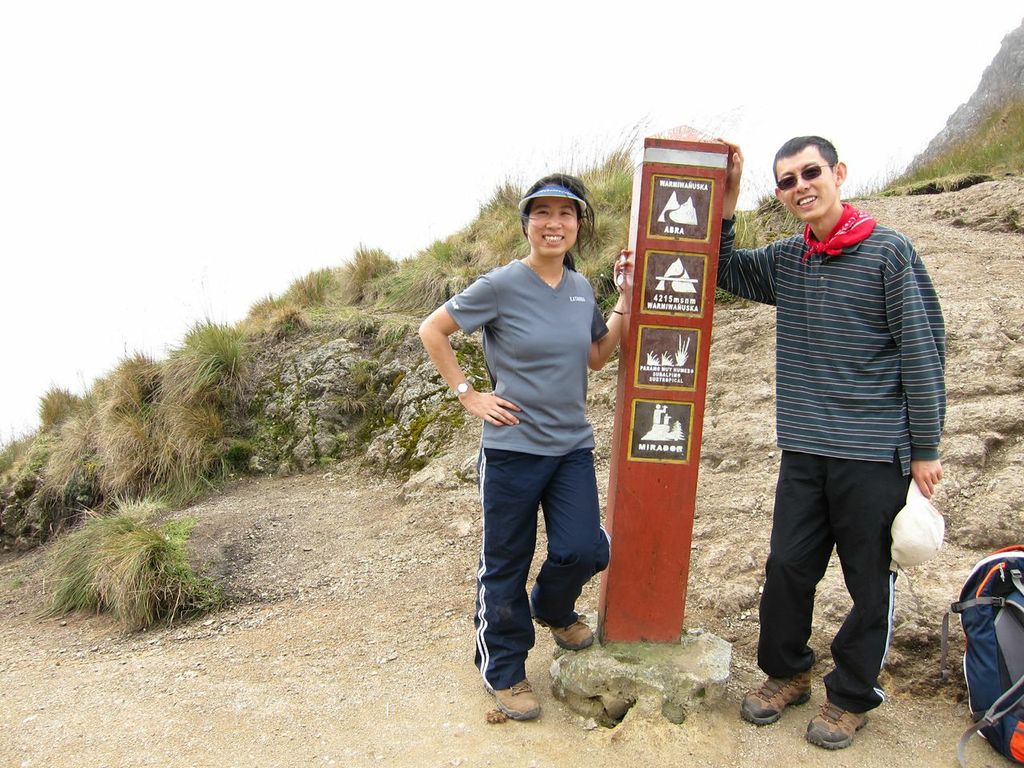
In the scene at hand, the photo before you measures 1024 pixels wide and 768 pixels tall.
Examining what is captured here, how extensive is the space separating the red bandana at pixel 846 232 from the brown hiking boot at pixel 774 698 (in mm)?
1833

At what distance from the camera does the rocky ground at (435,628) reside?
3303mm

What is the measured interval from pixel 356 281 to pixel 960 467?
8.51 metres

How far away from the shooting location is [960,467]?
15.4 feet

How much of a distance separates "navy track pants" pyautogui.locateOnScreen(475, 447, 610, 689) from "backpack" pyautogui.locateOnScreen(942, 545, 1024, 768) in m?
1.51

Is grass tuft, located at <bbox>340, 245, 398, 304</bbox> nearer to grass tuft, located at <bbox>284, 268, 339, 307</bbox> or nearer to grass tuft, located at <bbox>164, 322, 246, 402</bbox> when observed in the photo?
grass tuft, located at <bbox>284, 268, 339, 307</bbox>

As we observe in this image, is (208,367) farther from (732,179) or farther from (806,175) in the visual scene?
(806,175)

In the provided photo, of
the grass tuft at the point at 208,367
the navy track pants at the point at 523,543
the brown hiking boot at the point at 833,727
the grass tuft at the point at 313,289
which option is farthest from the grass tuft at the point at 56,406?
the brown hiking boot at the point at 833,727

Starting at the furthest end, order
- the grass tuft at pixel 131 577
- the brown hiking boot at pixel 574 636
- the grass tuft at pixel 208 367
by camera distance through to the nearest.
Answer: the grass tuft at pixel 208 367
the grass tuft at pixel 131 577
the brown hiking boot at pixel 574 636

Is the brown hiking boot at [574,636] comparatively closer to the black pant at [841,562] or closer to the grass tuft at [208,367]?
the black pant at [841,562]

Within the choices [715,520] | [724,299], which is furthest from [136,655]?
[724,299]

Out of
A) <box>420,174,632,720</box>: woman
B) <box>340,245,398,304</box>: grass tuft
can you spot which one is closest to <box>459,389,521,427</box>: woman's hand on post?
<box>420,174,632,720</box>: woman

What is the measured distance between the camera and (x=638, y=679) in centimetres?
337

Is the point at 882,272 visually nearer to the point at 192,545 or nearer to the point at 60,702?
the point at 60,702

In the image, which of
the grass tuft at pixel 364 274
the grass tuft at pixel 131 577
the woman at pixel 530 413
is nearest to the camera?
the woman at pixel 530 413
